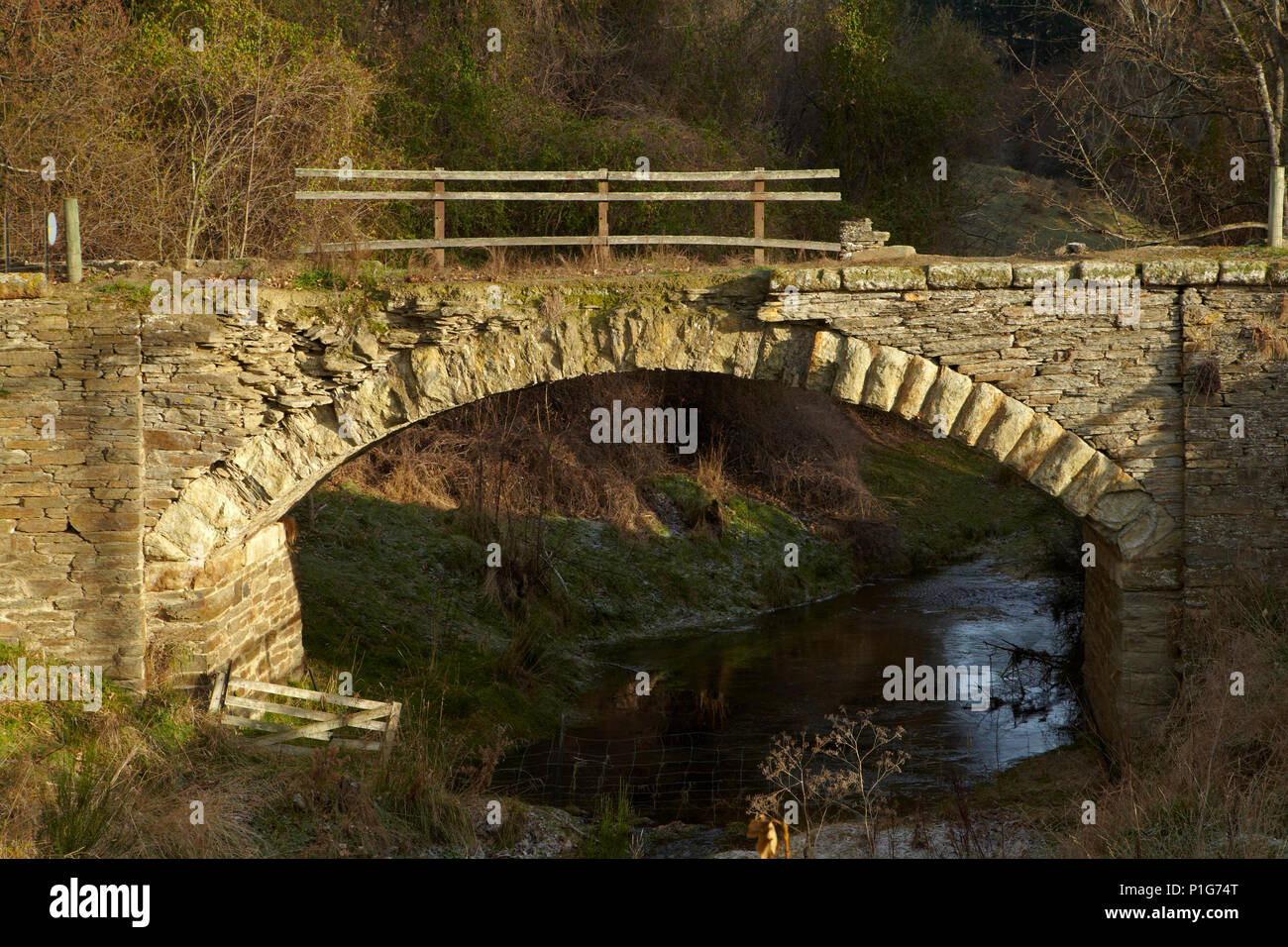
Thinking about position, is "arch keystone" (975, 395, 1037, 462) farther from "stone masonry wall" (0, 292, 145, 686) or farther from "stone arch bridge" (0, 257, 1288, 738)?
"stone masonry wall" (0, 292, 145, 686)

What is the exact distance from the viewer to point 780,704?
11.5 metres

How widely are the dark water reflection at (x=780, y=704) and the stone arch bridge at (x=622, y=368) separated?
2.08 metres

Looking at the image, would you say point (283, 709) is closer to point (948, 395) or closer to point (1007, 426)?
point (948, 395)

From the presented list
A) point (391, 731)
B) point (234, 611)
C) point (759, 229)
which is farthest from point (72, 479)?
point (759, 229)

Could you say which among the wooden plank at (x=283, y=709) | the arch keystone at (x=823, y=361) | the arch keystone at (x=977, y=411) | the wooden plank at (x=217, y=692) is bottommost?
the wooden plank at (x=283, y=709)

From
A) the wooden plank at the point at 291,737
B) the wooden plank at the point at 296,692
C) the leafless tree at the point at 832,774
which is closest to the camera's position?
the leafless tree at the point at 832,774

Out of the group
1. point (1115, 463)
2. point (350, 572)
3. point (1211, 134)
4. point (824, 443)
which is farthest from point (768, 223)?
point (1115, 463)

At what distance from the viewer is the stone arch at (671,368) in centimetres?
843

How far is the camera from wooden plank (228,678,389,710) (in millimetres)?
8836

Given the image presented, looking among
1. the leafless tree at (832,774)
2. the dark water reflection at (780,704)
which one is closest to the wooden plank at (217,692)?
the dark water reflection at (780,704)

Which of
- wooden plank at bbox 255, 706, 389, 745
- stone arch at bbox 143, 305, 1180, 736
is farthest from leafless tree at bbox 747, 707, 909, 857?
wooden plank at bbox 255, 706, 389, 745

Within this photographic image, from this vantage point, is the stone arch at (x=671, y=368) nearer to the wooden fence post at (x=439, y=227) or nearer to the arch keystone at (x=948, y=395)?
the arch keystone at (x=948, y=395)

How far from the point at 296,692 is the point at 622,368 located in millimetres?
3353

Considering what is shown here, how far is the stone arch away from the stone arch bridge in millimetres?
16
